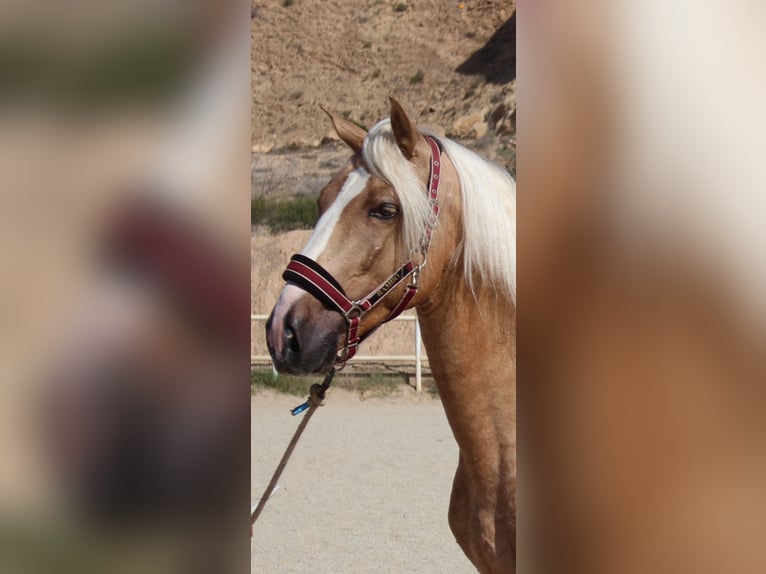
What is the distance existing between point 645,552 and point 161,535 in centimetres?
38

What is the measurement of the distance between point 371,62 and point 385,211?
78.1 feet

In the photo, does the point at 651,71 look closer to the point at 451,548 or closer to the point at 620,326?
the point at 620,326

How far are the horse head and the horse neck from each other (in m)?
0.08

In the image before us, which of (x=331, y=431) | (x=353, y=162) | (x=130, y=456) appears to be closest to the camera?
(x=130, y=456)

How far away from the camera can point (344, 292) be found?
1.56 m

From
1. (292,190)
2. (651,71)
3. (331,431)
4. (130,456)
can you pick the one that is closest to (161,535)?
(130,456)

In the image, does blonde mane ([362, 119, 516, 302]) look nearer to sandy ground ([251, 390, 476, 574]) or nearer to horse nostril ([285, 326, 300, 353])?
horse nostril ([285, 326, 300, 353])

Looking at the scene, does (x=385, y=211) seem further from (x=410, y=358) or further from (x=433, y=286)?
(x=410, y=358)

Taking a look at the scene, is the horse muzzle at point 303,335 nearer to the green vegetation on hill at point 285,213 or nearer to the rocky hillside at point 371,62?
the green vegetation on hill at point 285,213

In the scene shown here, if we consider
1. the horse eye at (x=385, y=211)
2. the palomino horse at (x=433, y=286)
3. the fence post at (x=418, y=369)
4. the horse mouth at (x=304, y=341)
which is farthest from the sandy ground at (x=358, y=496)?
the horse eye at (x=385, y=211)

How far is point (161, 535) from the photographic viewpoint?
0.56 metres

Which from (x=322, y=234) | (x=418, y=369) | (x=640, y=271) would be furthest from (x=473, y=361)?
(x=418, y=369)

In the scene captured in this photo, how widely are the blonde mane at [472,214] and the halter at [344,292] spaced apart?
3cm

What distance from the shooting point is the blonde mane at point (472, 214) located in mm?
1568
